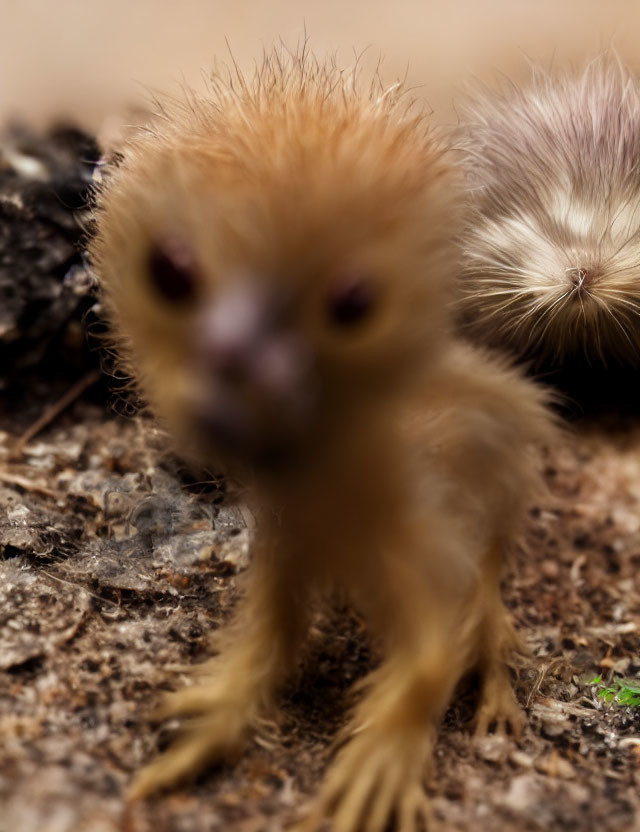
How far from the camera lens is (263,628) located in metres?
1.11

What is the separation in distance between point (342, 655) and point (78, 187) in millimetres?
997

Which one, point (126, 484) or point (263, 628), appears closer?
point (263, 628)

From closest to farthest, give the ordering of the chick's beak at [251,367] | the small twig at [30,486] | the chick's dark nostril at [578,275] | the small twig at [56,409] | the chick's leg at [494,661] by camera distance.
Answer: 1. the chick's beak at [251,367]
2. the chick's leg at [494,661]
3. the chick's dark nostril at [578,275]
4. the small twig at [30,486]
5. the small twig at [56,409]

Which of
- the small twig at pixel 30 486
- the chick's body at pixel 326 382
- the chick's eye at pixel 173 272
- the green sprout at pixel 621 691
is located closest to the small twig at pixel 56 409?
the small twig at pixel 30 486

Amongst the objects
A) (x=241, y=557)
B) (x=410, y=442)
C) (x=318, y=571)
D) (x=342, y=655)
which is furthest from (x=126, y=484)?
(x=410, y=442)

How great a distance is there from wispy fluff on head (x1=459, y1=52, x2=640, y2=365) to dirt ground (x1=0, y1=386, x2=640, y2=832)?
1.29ft

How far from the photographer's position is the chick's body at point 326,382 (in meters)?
0.76

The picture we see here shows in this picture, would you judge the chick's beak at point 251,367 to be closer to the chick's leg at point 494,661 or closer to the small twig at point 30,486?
the chick's leg at point 494,661

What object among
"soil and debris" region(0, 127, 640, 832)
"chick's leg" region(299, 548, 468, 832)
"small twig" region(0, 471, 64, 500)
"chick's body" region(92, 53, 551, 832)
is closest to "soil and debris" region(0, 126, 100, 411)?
"soil and debris" region(0, 127, 640, 832)

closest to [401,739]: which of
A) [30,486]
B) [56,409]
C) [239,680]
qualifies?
[239,680]

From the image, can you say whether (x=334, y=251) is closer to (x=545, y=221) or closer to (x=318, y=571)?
(x=318, y=571)

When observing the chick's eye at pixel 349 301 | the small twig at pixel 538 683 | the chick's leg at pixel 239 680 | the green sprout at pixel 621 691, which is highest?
the green sprout at pixel 621 691

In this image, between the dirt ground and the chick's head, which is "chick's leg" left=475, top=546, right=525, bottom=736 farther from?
the chick's head

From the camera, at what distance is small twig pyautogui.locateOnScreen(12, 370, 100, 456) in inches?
64.4
